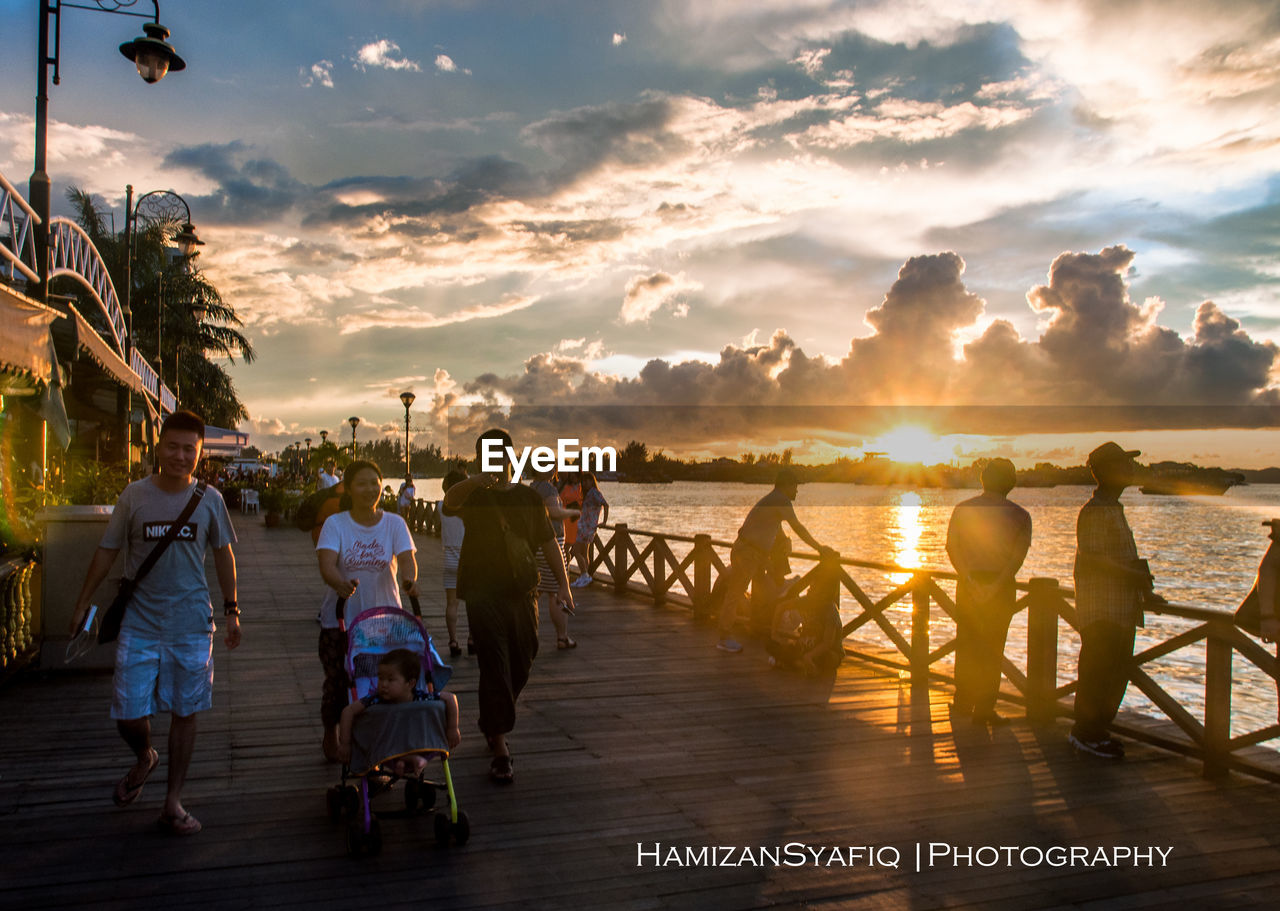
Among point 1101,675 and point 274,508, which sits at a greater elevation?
point 1101,675

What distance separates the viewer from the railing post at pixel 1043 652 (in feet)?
22.1

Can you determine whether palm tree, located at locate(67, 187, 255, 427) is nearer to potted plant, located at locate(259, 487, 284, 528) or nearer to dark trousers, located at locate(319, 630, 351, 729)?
potted plant, located at locate(259, 487, 284, 528)

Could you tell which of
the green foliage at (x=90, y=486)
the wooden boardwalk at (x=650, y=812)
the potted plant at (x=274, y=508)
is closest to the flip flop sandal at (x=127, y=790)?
the wooden boardwalk at (x=650, y=812)

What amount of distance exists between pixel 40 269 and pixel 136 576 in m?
8.99

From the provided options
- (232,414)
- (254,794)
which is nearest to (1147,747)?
(254,794)

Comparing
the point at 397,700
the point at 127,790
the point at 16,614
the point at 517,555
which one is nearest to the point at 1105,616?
the point at 517,555

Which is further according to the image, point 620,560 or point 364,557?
point 620,560

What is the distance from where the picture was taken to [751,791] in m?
5.16

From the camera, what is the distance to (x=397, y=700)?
4387 millimetres

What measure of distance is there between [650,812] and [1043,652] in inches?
140

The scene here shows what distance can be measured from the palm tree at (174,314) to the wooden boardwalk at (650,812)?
38.6 meters

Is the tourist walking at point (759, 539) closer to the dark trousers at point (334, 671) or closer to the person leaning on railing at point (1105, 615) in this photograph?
the person leaning on railing at point (1105, 615)

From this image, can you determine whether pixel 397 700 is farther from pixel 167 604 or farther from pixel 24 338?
pixel 24 338

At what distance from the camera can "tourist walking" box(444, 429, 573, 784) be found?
515 centimetres
